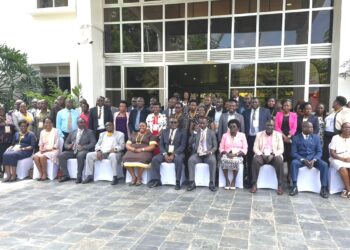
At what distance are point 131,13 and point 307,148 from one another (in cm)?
752

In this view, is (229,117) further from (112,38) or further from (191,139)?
(112,38)

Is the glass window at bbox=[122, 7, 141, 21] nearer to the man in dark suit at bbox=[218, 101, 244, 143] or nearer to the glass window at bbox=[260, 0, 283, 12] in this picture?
the glass window at bbox=[260, 0, 283, 12]

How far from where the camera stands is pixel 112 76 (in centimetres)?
1118

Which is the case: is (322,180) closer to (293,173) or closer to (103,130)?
(293,173)

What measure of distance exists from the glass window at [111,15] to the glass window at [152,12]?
97 cm

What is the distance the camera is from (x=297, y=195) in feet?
19.1

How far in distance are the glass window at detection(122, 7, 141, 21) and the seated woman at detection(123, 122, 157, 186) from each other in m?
5.41

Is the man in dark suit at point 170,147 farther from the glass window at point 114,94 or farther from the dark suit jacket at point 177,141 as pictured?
the glass window at point 114,94

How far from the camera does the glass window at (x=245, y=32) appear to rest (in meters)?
9.83

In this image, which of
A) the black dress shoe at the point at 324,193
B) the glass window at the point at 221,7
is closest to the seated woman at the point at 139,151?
the black dress shoe at the point at 324,193

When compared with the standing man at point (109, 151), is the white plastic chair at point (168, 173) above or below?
below

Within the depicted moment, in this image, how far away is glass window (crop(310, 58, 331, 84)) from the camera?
365 inches

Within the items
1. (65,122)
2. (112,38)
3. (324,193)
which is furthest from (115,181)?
(112,38)

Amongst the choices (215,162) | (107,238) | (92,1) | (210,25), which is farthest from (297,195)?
(92,1)
